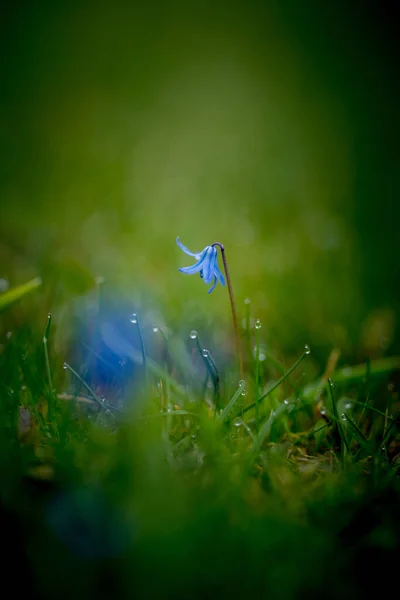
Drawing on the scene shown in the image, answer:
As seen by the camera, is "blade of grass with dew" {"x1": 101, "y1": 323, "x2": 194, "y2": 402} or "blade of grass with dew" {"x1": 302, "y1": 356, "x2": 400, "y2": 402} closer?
"blade of grass with dew" {"x1": 101, "y1": 323, "x2": 194, "y2": 402}

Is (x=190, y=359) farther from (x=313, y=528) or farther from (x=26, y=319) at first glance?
(x=313, y=528)

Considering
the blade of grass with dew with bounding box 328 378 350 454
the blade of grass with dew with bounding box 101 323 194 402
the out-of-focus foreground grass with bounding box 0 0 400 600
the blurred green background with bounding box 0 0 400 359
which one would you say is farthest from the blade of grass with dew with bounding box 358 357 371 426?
the blade of grass with dew with bounding box 101 323 194 402

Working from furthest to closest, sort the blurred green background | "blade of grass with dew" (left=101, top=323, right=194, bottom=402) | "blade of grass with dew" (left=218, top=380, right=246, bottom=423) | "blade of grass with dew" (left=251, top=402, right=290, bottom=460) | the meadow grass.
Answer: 1. the blurred green background
2. "blade of grass with dew" (left=101, top=323, right=194, bottom=402)
3. "blade of grass with dew" (left=218, top=380, right=246, bottom=423)
4. "blade of grass with dew" (left=251, top=402, right=290, bottom=460)
5. the meadow grass

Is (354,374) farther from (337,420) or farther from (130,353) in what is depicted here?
(130,353)

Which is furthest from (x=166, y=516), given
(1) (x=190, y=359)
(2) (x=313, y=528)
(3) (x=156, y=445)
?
(1) (x=190, y=359)

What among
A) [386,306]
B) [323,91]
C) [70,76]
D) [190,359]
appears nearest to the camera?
[190,359]

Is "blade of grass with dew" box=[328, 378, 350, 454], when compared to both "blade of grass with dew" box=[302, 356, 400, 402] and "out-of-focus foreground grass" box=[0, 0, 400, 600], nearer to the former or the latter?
"out-of-focus foreground grass" box=[0, 0, 400, 600]
